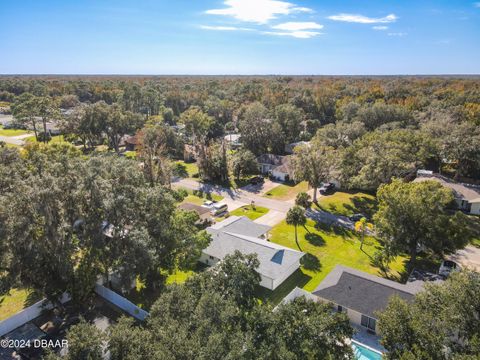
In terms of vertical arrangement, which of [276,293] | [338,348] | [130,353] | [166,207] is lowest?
[276,293]

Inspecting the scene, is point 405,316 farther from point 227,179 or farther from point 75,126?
point 75,126

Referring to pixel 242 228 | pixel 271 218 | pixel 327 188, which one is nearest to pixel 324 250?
pixel 242 228

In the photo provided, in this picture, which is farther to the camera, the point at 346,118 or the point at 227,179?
the point at 346,118

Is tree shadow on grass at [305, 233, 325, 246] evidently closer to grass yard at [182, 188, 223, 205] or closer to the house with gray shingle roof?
the house with gray shingle roof

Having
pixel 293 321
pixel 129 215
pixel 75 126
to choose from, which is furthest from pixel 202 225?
pixel 75 126

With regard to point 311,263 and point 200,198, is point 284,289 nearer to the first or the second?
point 311,263
